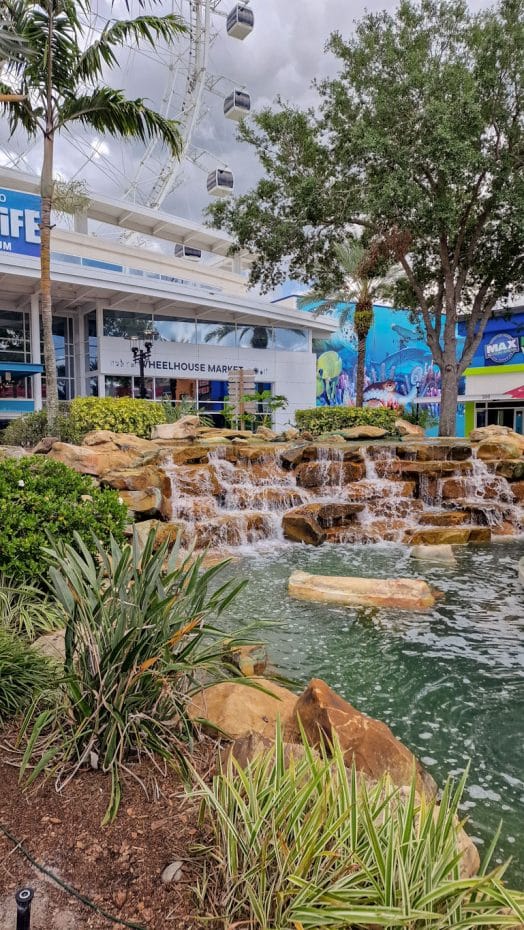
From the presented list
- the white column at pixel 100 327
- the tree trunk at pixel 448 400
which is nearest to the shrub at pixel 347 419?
the tree trunk at pixel 448 400

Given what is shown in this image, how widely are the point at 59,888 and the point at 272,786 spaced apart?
81cm

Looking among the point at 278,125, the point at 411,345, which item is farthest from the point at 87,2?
the point at 411,345

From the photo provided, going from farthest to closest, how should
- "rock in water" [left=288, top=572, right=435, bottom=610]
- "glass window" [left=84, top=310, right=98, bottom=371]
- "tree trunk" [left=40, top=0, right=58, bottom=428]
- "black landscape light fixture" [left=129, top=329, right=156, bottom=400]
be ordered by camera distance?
"glass window" [left=84, top=310, right=98, bottom=371] < "black landscape light fixture" [left=129, top=329, right=156, bottom=400] < "tree trunk" [left=40, top=0, right=58, bottom=428] < "rock in water" [left=288, top=572, right=435, bottom=610]

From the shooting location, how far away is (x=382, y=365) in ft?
158

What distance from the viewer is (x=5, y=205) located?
65.4ft

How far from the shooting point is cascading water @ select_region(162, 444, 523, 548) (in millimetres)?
10812

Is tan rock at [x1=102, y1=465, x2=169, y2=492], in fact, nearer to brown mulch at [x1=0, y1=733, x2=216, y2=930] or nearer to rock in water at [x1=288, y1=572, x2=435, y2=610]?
rock in water at [x1=288, y1=572, x2=435, y2=610]

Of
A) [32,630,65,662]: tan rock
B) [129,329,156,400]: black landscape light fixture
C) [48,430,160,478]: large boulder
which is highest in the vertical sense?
[129,329,156,400]: black landscape light fixture

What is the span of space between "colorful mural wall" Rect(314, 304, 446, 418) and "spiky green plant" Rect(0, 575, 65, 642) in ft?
139

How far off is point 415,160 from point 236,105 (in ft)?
85.6

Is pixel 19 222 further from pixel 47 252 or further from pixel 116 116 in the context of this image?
pixel 116 116

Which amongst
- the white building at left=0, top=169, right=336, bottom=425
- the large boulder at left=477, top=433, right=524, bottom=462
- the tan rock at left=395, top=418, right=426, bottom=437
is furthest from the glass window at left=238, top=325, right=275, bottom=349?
the large boulder at left=477, top=433, right=524, bottom=462

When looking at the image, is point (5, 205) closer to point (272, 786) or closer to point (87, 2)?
point (87, 2)

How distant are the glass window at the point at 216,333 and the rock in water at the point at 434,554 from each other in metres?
19.6
